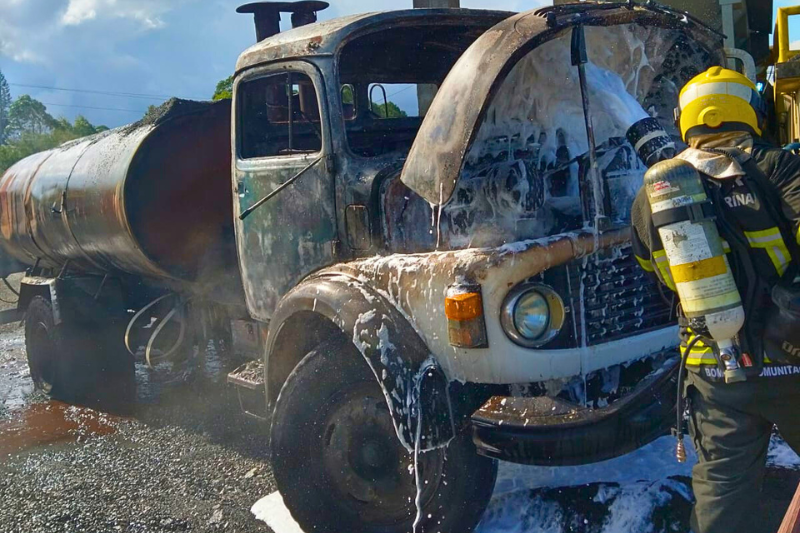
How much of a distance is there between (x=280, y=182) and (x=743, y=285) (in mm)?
2643

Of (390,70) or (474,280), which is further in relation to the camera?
(390,70)

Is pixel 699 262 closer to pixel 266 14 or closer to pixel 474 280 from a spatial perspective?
pixel 474 280

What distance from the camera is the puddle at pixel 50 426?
6281 millimetres

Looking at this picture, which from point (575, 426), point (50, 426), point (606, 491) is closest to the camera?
point (575, 426)

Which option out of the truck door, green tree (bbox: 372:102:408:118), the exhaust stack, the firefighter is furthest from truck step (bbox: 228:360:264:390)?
the firefighter

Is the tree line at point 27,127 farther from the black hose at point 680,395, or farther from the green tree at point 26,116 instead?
the black hose at point 680,395

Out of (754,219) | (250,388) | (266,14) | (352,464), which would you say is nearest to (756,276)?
(754,219)

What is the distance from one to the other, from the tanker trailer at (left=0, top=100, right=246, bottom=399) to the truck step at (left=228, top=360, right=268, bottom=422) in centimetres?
75

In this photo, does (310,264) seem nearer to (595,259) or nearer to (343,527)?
(343,527)

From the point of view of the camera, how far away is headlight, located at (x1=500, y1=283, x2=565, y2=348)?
10.4ft

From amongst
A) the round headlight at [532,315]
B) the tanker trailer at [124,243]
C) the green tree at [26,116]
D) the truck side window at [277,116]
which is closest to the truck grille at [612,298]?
the round headlight at [532,315]

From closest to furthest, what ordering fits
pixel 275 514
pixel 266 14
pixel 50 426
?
pixel 275 514
pixel 266 14
pixel 50 426

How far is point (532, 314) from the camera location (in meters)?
3.23

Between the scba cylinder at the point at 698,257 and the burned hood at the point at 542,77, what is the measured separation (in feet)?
3.27
